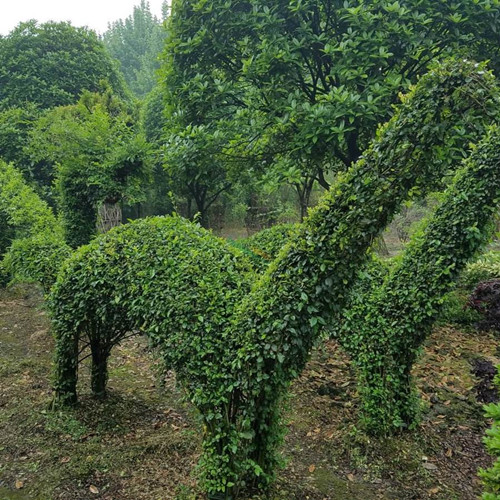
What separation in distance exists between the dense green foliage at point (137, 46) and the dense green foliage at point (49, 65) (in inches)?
540

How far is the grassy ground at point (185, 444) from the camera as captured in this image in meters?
3.48

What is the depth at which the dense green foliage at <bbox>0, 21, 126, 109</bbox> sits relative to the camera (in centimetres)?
1427

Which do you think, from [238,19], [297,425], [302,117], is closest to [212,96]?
[238,19]

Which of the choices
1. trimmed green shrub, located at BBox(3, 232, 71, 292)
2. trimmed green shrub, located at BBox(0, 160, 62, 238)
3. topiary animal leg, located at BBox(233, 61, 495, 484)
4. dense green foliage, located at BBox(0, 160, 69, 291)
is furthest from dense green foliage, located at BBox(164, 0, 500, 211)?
trimmed green shrub, located at BBox(0, 160, 62, 238)

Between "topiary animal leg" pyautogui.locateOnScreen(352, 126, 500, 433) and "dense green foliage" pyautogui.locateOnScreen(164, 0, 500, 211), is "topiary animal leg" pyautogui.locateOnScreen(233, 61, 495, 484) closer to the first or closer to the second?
"topiary animal leg" pyautogui.locateOnScreen(352, 126, 500, 433)

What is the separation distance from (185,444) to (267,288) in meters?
2.26

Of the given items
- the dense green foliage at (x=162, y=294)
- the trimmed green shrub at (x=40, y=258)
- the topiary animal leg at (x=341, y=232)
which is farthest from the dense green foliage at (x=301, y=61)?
the trimmed green shrub at (x=40, y=258)

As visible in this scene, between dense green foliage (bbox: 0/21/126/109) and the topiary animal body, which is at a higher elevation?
dense green foliage (bbox: 0/21/126/109)

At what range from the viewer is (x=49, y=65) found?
14750 mm

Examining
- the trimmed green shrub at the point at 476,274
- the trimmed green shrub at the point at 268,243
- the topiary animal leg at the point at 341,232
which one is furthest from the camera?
the trimmed green shrub at the point at 476,274

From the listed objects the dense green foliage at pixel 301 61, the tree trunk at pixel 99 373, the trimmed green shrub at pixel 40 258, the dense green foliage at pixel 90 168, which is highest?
the dense green foliage at pixel 301 61

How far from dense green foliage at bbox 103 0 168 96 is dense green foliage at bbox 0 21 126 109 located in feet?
45.0

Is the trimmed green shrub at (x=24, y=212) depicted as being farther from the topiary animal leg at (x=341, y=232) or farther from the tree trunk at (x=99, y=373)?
the topiary animal leg at (x=341, y=232)

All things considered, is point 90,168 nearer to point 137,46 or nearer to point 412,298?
point 412,298
